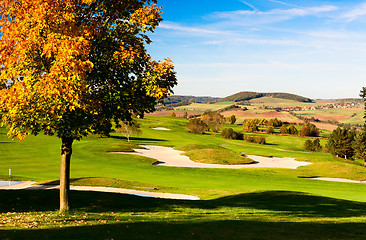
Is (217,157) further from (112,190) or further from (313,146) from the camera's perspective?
(313,146)

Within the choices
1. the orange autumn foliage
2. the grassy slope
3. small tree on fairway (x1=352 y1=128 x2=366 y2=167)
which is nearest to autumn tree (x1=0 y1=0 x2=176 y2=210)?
the orange autumn foliage

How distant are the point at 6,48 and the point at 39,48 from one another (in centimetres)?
163

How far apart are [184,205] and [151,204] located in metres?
2.44

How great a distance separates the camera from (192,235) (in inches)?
501

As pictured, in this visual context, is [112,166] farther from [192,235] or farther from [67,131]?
[192,235]

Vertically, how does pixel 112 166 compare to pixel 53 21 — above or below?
below

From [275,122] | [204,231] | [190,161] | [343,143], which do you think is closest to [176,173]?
[190,161]

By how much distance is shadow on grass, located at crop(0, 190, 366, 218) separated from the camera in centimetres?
2142

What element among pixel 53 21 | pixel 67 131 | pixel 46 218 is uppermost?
pixel 53 21

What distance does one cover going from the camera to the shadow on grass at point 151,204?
21.4 meters

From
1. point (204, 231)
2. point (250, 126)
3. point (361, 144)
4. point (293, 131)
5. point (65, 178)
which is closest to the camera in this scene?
point (204, 231)

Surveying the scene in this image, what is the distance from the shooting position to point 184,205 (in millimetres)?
23469

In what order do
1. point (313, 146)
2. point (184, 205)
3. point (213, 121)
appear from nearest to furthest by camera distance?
point (184, 205)
point (313, 146)
point (213, 121)

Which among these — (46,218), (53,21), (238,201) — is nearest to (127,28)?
(53,21)
